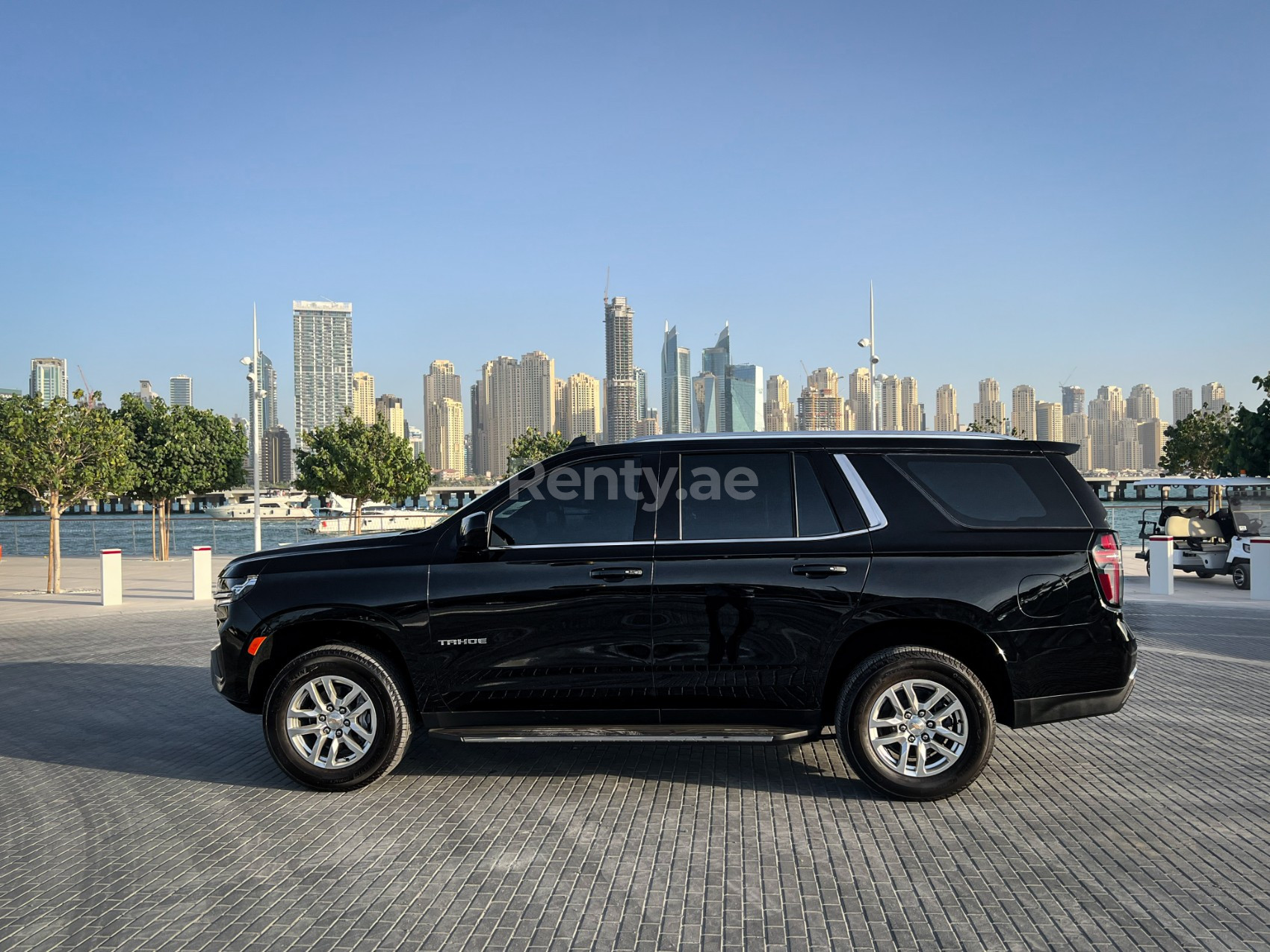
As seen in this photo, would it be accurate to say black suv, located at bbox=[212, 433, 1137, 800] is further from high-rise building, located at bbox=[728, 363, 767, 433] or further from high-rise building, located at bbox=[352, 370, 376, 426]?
high-rise building, located at bbox=[352, 370, 376, 426]

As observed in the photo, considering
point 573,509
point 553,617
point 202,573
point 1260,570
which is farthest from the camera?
point 202,573

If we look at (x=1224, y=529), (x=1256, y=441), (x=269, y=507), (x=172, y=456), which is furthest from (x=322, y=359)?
(x=1224, y=529)

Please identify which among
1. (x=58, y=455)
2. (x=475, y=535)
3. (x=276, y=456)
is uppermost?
(x=276, y=456)

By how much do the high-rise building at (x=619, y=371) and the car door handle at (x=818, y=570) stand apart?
12890 centimetres

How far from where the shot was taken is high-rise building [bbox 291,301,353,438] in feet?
524

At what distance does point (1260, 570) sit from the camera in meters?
15.5

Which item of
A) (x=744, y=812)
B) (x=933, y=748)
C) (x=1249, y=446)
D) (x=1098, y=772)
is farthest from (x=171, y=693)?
(x=1249, y=446)

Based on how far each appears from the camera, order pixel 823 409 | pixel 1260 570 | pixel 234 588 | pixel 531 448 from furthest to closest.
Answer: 1. pixel 531 448
2. pixel 823 409
3. pixel 1260 570
4. pixel 234 588

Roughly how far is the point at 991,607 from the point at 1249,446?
115 feet

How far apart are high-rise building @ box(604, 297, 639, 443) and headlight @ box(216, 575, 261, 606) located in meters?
128

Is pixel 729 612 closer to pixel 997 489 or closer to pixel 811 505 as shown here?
pixel 811 505

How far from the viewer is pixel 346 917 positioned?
154 inches

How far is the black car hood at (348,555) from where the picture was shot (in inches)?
224

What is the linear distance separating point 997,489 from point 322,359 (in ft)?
559
